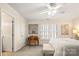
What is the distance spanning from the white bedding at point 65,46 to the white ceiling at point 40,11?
0.38 metres

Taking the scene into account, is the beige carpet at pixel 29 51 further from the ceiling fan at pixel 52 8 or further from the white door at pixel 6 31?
the ceiling fan at pixel 52 8

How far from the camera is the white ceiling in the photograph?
5.61 ft

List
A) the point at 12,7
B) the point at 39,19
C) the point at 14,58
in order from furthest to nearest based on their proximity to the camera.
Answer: the point at 39,19 → the point at 12,7 → the point at 14,58

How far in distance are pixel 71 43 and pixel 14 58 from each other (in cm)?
89

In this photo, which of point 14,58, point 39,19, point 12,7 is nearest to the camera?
point 14,58

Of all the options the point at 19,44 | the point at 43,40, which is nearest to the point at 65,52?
the point at 43,40

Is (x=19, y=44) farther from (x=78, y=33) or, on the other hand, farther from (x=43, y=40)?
(x=78, y=33)

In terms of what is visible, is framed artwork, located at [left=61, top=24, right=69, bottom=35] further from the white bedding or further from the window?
the window

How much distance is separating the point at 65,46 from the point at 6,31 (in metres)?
0.99

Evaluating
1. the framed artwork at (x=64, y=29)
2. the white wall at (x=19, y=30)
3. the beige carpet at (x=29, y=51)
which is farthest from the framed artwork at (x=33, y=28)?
the framed artwork at (x=64, y=29)

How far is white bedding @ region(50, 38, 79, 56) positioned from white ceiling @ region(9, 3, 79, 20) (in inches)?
15.0

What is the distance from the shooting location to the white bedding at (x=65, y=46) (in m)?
1.77

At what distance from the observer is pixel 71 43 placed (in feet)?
5.96

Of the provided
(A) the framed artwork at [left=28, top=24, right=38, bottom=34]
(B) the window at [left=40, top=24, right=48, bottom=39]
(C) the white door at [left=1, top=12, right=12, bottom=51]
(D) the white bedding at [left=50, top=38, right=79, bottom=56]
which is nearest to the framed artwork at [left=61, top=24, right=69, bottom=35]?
(D) the white bedding at [left=50, top=38, right=79, bottom=56]
